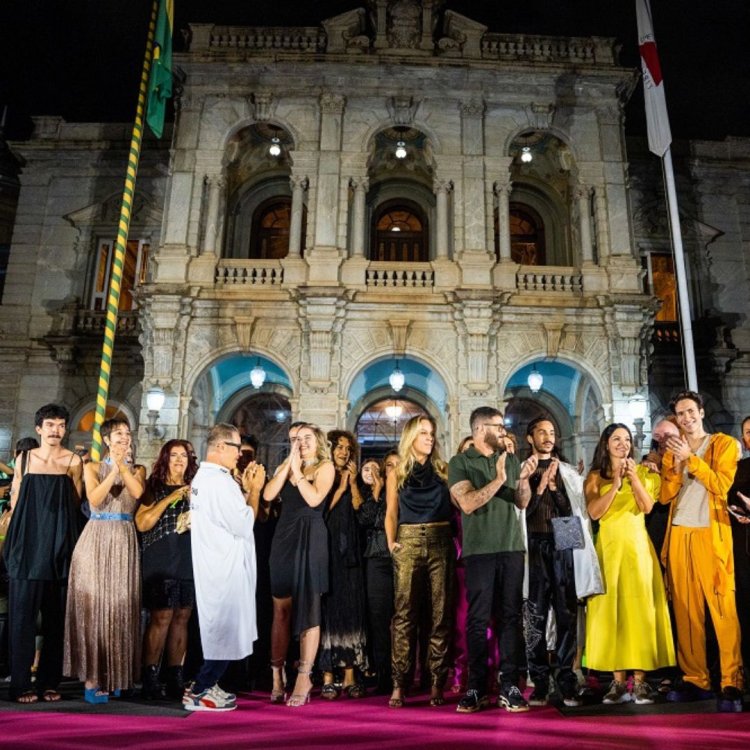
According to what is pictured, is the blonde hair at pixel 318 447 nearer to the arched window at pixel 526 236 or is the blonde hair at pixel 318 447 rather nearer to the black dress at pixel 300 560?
the black dress at pixel 300 560

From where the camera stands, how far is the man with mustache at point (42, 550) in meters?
5.26

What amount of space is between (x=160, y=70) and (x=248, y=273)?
4729mm

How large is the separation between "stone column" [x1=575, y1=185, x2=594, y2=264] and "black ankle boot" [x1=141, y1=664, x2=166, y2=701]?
13620 mm

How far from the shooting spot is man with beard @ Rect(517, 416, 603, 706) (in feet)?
17.1

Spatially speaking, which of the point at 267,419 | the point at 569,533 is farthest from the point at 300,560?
the point at 267,419

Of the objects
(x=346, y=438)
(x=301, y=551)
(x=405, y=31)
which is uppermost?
(x=405, y=31)

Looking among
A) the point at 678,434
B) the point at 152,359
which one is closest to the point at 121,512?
the point at 678,434

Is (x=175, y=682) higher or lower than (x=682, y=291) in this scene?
lower

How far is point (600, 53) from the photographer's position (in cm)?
1731

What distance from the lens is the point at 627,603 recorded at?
5391mm

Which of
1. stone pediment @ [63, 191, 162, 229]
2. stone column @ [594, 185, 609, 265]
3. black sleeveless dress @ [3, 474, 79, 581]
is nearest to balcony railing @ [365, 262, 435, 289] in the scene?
stone column @ [594, 185, 609, 265]

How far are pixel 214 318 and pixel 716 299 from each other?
556 inches

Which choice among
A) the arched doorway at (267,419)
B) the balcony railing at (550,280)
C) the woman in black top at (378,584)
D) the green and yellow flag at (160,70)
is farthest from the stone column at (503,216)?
the woman in black top at (378,584)

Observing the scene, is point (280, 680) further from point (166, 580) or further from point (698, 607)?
point (698, 607)
